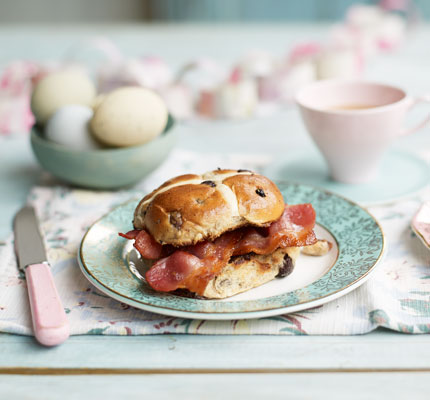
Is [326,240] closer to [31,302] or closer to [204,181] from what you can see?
[204,181]

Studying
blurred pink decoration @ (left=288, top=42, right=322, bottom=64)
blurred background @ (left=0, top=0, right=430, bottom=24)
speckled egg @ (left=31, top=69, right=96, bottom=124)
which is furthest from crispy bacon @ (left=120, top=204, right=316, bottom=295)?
blurred background @ (left=0, top=0, right=430, bottom=24)

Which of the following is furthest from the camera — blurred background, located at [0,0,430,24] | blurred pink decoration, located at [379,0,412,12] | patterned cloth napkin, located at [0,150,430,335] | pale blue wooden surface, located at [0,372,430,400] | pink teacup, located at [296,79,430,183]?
blurred background, located at [0,0,430,24]

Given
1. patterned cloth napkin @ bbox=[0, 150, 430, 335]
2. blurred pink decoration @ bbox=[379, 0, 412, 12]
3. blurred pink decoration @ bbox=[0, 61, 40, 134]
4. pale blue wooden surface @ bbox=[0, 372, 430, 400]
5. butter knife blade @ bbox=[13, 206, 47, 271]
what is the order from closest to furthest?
pale blue wooden surface @ bbox=[0, 372, 430, 400]
patterned cloth napkin @ bbox=[0, 150, 430, 335]
butter knife blade @ bbox=[13, 206, 47, 271]
blurred pink decoration @ bbox=[0, 61, 40, 134]
blurred pink decoration @ bbox=[379, 0, 412, 12]

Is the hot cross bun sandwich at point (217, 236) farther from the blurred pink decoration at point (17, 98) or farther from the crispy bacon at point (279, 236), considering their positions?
the blurred pink decoration at point (17, 98)

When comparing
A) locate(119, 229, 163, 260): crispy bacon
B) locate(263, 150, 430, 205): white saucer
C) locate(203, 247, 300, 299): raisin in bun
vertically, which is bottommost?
locate(263, 150, 430, 205): white saucer

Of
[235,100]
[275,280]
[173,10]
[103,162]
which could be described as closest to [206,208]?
[275,280]

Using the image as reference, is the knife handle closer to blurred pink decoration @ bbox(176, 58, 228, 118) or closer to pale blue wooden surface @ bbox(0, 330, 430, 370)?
pale blue wooden surface @ bbox(0, 330, 430, 370)

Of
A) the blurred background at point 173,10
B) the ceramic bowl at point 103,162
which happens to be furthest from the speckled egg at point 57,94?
the blurred background at point 173,10

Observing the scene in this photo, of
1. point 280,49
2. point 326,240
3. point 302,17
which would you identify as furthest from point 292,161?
point 302,17
